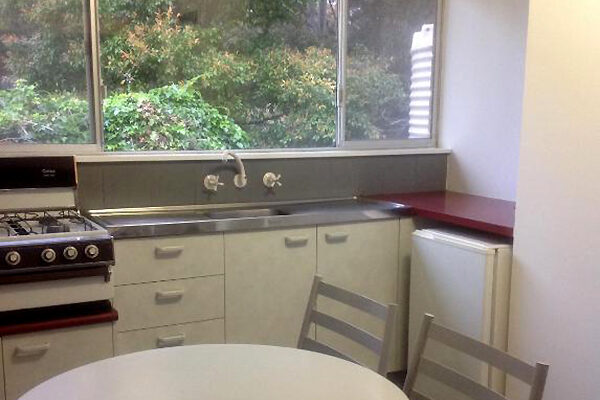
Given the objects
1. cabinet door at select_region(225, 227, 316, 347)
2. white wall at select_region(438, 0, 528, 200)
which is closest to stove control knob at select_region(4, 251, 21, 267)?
cabinet door at select_region(225, 227, 316, 347)

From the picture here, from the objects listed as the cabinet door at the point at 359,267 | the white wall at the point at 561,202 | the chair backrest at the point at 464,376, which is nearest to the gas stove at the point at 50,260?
the cabinet door at the point at 359,267

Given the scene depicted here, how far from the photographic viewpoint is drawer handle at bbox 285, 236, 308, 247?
3014 mm

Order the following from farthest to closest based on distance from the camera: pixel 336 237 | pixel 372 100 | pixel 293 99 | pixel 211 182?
1. pixel 372 100
2. pixel 293 99
3. pixel 211 182
4. pixel 336 237

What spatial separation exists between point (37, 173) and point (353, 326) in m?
1.61

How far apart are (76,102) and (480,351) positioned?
2236 millimetres

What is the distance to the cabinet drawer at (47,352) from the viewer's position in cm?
235

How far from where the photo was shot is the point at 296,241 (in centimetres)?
303

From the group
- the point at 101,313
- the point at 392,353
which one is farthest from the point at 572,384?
the point at 101,313

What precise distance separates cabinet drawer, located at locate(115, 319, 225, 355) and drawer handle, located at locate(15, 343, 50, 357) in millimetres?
288

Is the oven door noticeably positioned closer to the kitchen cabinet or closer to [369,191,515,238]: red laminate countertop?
the kitchen cabinet

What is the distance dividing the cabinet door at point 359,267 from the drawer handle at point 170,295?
0.68m

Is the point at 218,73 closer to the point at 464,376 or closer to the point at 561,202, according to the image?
the point at 561,202

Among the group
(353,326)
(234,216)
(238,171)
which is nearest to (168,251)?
(234,216)

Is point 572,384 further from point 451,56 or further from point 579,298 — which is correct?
point 451,56
